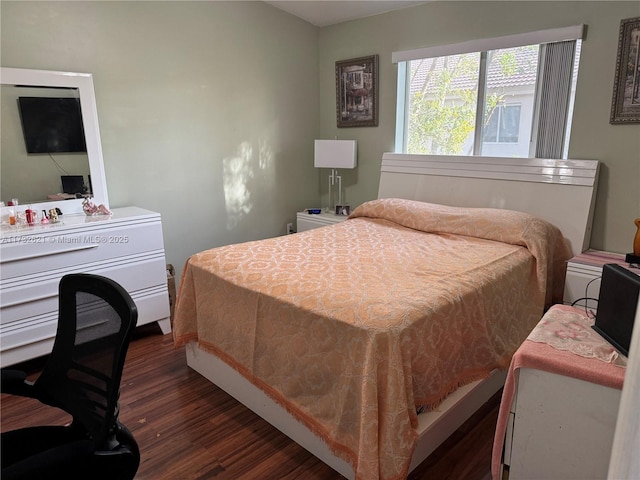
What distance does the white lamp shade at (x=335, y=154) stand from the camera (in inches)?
159

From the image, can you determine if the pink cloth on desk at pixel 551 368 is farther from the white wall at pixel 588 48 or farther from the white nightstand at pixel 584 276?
the white wall at pixel 588 48

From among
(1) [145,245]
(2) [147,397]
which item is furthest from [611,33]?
(2) [147,397]

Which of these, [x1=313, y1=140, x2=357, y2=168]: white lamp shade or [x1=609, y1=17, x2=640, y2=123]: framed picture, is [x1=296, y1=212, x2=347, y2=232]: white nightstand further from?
[x1=609, y1=17, x2=640, y2=123]: framed picture

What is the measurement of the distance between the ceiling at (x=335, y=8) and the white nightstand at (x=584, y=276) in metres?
2.41

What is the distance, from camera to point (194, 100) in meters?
3.53

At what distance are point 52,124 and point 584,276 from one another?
351cm

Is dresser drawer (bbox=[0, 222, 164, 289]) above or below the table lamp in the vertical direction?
below

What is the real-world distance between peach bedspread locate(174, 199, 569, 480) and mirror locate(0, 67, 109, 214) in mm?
1157

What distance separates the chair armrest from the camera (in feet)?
4.37

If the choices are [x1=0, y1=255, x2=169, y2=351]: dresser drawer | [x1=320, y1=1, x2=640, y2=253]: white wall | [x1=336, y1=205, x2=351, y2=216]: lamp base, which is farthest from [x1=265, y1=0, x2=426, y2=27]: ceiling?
[x1=0, y1=255, x2=169, y2=351]: dresser drawer

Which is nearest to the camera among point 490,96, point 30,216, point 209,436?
point 209,436

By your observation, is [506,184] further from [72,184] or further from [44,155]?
[44,155]

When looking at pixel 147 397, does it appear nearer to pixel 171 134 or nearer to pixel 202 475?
pixel 202 475

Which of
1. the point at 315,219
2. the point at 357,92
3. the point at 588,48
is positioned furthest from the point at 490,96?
the point at 315,219
